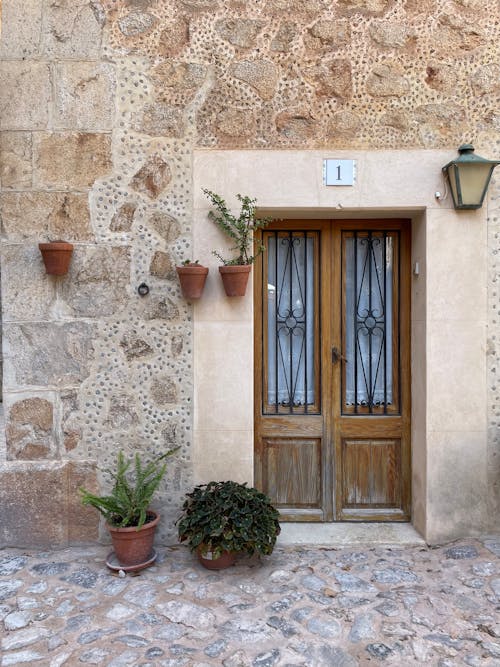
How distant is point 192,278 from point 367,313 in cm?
122

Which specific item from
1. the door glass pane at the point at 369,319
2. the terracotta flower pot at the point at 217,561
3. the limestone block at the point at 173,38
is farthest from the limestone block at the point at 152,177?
the terracotta flower pot at the point at 217,561

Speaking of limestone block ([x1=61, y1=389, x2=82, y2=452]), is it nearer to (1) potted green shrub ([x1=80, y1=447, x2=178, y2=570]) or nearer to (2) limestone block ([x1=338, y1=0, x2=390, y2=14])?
(1) potted green shrub ([x1=80, y1=447, x2=178, y2=570])

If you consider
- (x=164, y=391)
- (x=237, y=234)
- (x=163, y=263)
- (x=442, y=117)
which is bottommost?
(x=164, y=391)

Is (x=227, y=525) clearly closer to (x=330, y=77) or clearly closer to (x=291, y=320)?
(x=291, y=320)

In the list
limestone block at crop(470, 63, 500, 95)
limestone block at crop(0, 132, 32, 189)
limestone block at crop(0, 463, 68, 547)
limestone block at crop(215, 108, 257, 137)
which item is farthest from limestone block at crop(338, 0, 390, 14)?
limestone block at crop(0, 463, 68, 547)

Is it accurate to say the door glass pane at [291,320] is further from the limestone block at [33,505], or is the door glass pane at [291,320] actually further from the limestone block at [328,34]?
the limestone block at [33,505]

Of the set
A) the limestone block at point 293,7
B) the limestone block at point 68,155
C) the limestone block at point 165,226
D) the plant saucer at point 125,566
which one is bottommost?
the plant saucer at point 125,566

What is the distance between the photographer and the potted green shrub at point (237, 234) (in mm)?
3135

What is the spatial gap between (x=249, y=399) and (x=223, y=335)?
429 millimetres

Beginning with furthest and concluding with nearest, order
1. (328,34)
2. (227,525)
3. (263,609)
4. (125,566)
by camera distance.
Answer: (328,34), (125,566), (227,525), (263,609)

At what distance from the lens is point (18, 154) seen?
127 inches

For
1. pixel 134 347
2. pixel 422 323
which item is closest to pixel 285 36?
Answer: pixel 422 323

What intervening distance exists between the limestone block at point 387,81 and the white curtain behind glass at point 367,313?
34.6 inches

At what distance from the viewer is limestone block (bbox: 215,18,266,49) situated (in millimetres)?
3199
